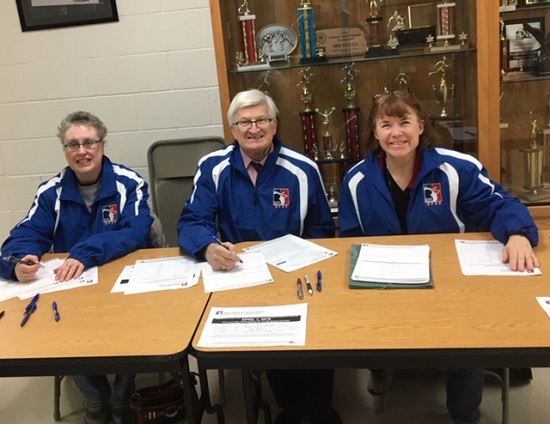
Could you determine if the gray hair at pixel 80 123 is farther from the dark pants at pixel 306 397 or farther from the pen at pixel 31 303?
the dark pants at pixel 306 397

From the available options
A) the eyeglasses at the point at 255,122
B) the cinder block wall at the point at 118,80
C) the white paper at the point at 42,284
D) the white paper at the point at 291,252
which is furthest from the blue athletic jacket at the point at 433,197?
the cinder block wall at the point at 118,80

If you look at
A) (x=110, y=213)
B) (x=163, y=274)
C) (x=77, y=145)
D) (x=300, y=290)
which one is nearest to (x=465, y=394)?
(x=300, y=290)

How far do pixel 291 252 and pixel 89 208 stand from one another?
2.87 feet

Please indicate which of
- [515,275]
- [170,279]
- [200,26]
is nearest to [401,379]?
[515,275]

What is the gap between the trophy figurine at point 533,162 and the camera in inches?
101

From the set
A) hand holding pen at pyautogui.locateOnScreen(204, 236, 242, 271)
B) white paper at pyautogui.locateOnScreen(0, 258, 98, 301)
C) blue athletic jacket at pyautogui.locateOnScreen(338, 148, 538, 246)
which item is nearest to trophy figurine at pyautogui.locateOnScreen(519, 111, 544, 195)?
blue athletic jacket at pyautogui.locateOnScreen(338, 148, 538, 246)

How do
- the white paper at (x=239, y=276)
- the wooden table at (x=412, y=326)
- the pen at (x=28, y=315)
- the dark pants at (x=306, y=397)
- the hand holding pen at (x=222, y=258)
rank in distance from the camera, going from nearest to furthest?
the wooden table at (x=412, y=326) → the pen at (x=28, y=315) → the white paper at (x=239, y=276) → the hand holding pen at (x=222, y=258) → the dark pants at (x=306, y=397)

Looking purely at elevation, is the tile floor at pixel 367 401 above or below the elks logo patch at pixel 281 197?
below

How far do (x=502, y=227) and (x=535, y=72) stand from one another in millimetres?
1171

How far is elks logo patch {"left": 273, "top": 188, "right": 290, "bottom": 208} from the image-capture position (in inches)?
86.1

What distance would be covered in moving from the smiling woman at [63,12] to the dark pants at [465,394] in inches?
88.9

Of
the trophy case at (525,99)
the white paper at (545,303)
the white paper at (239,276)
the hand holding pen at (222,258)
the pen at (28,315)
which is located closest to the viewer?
the white paper at (545,303)

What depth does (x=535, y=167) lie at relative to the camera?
260 centimetres

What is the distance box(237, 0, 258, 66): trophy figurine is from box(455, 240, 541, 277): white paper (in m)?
1.38
